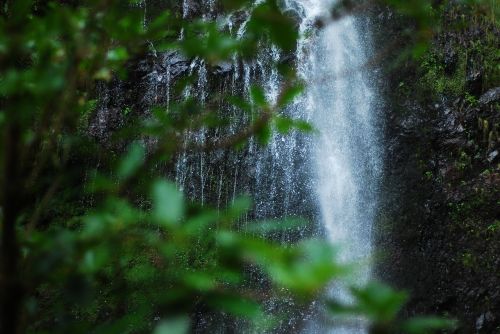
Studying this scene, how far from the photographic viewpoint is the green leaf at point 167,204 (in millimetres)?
786

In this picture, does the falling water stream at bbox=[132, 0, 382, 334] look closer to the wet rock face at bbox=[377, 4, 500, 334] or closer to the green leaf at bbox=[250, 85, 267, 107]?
the wet rock face at bbox=[377, 4, 500, 334]

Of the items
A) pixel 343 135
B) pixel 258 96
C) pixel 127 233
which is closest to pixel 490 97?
pixel 343 135

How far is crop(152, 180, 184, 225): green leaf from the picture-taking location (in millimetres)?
786

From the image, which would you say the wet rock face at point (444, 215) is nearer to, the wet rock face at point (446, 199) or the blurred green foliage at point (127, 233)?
the wet rock face at point (446, 199)

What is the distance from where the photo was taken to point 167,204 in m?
0.81

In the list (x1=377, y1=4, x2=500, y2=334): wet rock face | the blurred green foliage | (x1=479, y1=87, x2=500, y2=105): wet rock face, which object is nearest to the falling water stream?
(x1=377, y1=4, x2=500, y2=334): wet rock face

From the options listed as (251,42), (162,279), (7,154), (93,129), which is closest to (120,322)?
(162,279)

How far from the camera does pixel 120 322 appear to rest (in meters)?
0.89

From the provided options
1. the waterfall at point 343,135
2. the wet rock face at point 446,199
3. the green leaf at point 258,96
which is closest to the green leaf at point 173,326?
the green leaf at point 258,96

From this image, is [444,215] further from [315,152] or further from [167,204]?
[167,204]

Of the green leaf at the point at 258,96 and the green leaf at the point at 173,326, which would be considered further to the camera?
the green leaf at the point at 258,96

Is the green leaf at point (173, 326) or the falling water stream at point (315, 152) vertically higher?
the falling water stream at point (315, 152)

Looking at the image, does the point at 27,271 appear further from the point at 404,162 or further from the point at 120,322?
the point at 404,162

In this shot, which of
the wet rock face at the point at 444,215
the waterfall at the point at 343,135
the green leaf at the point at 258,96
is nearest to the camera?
the green leaf at the point at 258,96
